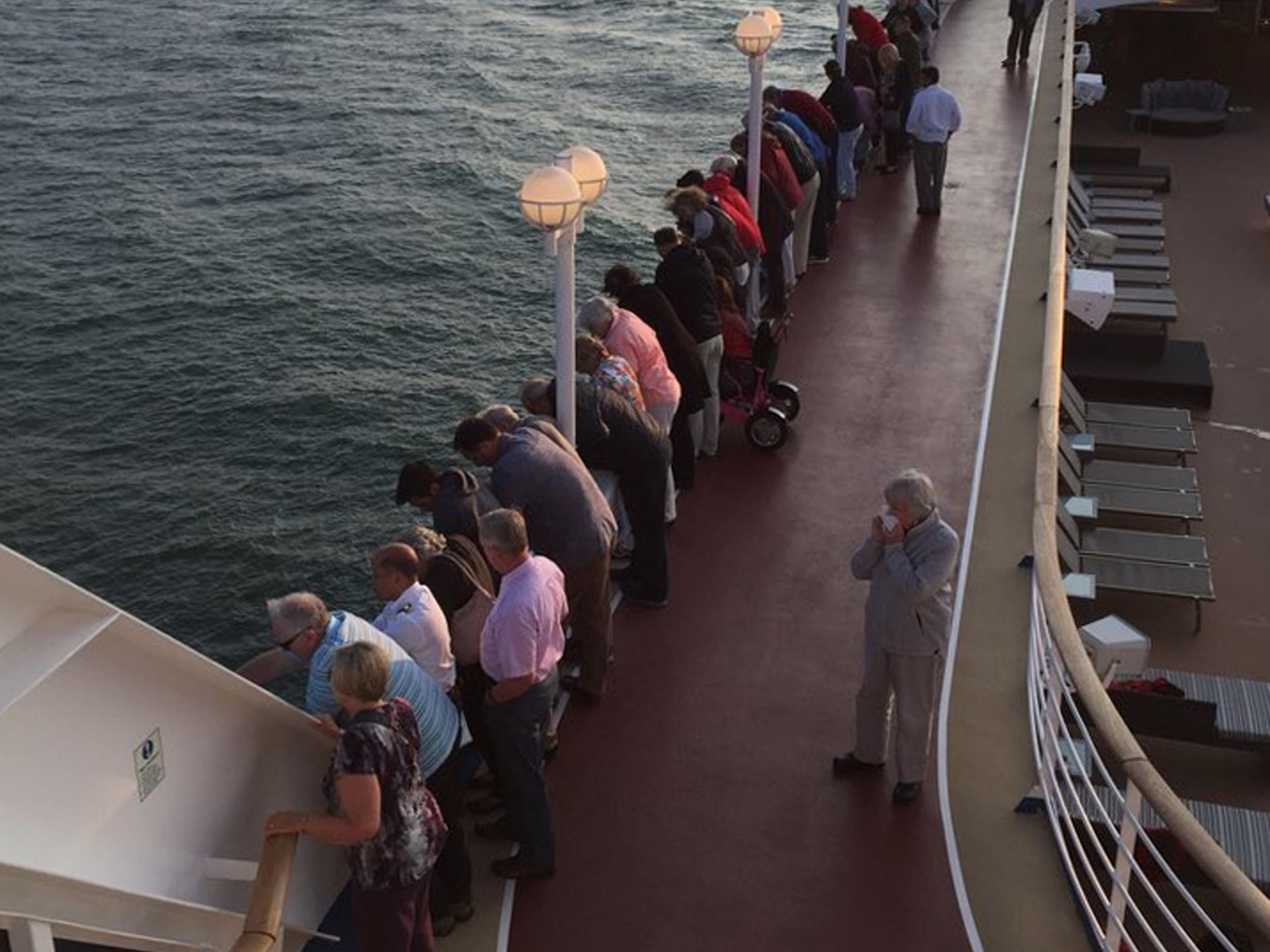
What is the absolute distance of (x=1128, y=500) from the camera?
384 inches

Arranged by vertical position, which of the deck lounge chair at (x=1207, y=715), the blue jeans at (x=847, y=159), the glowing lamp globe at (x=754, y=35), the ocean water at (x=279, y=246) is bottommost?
the ocean water at (x=279, y=246)

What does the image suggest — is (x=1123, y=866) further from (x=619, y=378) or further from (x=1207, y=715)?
(x=619, y=378)

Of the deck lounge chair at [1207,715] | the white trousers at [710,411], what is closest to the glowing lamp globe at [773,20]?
the white trousers at [710,411]

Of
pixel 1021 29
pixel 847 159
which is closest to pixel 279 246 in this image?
pixel 1021 29

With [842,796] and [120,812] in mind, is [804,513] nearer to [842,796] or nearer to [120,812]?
[842,796]

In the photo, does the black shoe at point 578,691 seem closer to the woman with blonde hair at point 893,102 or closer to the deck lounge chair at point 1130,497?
the deck lounge chair at point 1130,497

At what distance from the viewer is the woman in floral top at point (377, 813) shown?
462 centimetres

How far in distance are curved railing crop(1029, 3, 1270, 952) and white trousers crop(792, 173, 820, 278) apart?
3714 millimetres

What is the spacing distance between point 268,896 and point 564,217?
3332mm

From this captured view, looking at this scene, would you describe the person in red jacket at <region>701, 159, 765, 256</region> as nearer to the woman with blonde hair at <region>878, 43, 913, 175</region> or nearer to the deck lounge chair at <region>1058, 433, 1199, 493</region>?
the deck lounge chair at <region>1058, 433, 1199, 493</region>

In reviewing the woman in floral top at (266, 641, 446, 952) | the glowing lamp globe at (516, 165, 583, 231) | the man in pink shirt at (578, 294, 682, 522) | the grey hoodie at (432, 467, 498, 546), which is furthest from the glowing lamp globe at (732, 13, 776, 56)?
the woman in floral top at (266, 641, 446, 952)

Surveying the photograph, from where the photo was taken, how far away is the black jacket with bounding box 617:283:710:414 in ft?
27.2

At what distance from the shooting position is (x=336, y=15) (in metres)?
33.7

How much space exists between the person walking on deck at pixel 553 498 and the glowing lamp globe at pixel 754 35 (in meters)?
5.01
